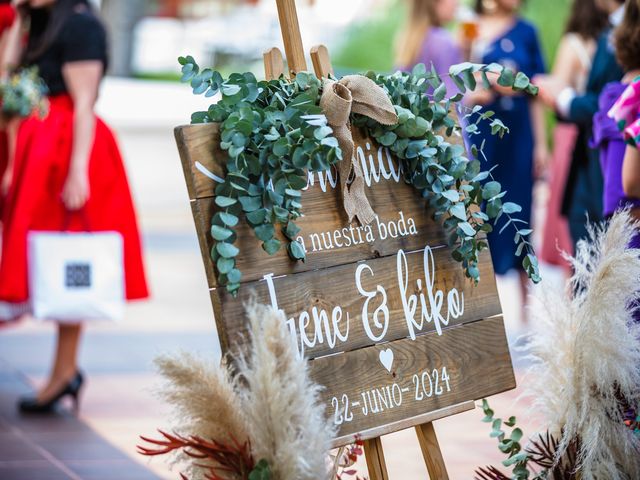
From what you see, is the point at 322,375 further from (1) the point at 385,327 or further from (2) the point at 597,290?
(2) the point at 597,290

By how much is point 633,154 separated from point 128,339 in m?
3.95

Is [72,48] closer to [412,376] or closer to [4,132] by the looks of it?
[4,132]

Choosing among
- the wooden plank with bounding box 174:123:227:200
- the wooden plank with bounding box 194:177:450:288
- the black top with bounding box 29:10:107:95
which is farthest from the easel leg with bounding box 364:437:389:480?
the black top with bounding box 29:10:107:95

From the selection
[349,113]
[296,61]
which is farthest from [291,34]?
[349,113]

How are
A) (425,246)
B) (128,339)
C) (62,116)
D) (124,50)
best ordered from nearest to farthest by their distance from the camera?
1. (425,246)
2. (62,116)
3. (128,339)
4. (124,50)

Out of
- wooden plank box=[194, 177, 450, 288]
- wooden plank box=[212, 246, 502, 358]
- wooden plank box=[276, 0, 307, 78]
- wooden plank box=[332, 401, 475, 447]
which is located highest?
wooden plank box=[276, 0, 307, 78]

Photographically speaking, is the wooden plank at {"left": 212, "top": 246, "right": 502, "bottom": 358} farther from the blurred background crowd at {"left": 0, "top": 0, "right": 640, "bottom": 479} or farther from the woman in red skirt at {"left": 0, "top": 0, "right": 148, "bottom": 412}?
the woman in red skirt at {"left": 0, "top": 0, "right": 148, "bottom": 412}

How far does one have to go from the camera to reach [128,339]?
6.06 m

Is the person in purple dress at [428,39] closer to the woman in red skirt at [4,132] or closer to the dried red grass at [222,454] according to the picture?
the woman in red skirt at [4,132]

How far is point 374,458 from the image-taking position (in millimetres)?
2295

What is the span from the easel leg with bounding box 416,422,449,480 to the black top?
2430mm

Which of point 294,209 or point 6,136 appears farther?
point 6,136

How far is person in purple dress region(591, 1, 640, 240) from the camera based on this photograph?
2826mm

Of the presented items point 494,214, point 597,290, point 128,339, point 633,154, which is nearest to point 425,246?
point 494,214
